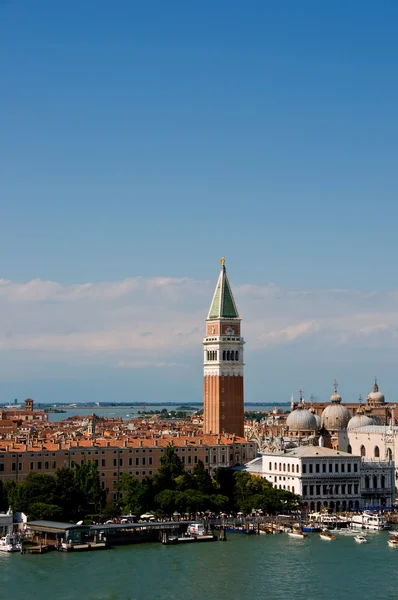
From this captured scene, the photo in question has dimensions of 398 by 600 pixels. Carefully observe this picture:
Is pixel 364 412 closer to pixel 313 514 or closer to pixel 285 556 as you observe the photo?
pixel 313 514

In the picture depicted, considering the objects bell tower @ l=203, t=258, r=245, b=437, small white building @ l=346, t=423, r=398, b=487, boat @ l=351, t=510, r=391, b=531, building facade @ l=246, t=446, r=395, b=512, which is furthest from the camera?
bell tower @ l=203, t=258, r=245, b=437

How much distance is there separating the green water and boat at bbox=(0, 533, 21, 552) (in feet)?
1.81

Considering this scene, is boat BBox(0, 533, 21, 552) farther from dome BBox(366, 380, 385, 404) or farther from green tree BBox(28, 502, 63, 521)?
dome BBox(366, 380, 385, 404)

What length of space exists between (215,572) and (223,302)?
18551 millimetres

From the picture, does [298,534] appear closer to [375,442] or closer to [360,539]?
[360,539]

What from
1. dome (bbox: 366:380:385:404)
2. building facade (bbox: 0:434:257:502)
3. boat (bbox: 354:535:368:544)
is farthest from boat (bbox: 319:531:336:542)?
dome (bbox: 366:380:385:404)

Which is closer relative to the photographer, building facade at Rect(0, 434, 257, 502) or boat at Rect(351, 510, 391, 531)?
boat at Rect(351, 510, 391, 531)

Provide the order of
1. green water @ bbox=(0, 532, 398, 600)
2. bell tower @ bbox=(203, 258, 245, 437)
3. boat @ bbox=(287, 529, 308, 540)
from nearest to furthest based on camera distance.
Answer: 1. green water @ bbox=(0, 532, 398, 600)
2. boat @ bbox=(287, 529, 308, 540)
3. bell tower @ bbox=(203, 258, 245, 437)

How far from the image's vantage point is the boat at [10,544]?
98.8 feet

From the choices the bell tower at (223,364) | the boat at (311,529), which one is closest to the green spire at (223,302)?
the bell tower at (223,364)

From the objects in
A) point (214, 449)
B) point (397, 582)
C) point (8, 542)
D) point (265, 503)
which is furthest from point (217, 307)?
point (397, 582)

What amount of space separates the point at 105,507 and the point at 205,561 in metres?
7.62

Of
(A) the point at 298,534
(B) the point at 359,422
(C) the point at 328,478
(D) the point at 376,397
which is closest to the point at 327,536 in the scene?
(A) the point at 298,534

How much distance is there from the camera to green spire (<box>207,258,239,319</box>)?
4446 cm
